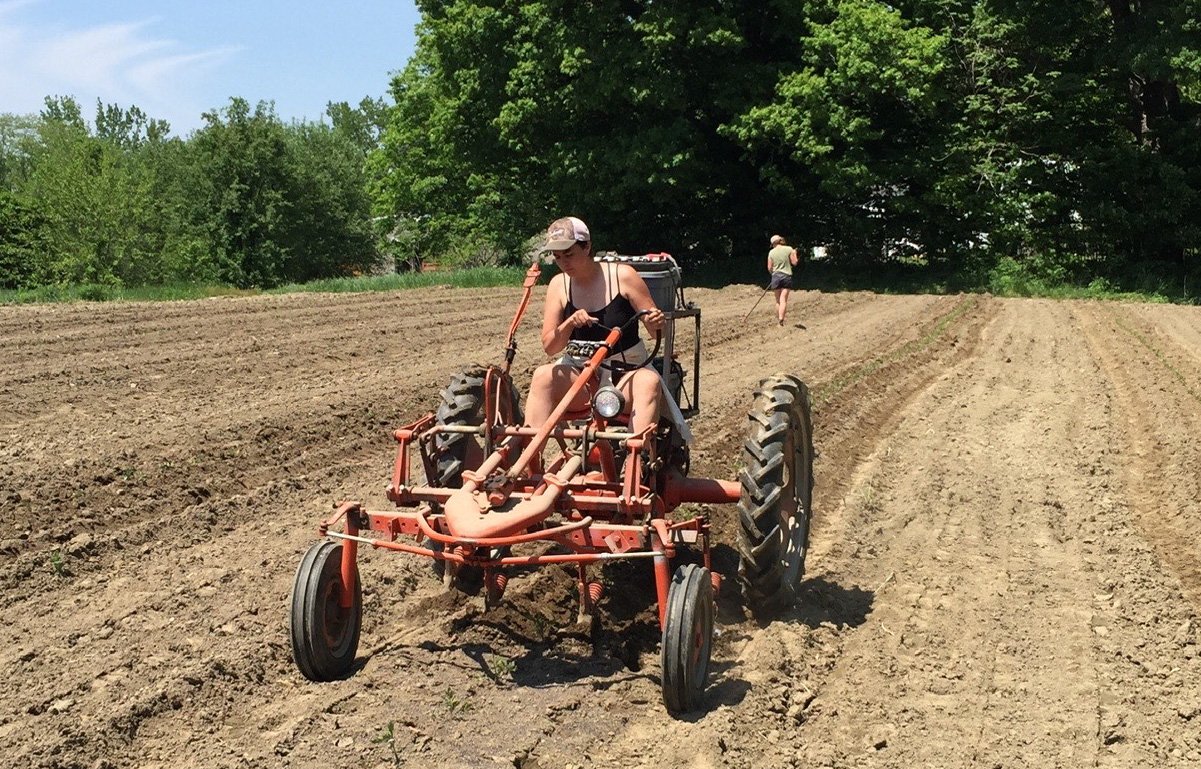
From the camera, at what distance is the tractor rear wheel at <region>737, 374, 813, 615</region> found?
5723mm

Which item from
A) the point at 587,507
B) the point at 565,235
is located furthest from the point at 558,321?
the point at 587,507

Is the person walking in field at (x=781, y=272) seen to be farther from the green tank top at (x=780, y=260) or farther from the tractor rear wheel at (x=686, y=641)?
the tractor rear wheel at (x=686, y=641)

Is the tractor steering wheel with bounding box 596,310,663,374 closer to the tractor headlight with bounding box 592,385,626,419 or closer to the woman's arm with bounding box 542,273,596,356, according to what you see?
the woman's arm with bounding box 542,273,596,356

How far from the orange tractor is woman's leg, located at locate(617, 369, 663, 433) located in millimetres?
94

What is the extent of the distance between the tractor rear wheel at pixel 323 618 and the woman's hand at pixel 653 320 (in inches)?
75.1

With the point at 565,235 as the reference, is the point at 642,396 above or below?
below

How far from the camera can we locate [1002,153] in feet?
94.6

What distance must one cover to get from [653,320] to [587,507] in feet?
3.79

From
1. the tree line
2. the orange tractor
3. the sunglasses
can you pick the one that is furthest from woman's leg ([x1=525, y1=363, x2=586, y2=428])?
the tree line

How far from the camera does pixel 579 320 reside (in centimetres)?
605

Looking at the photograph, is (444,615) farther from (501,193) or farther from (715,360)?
(501,193)

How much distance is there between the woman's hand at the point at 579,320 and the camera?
19.8 ft

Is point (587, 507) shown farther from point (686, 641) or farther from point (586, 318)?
point (586, 318)

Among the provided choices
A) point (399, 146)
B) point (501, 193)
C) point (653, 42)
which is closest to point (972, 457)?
point (653, 42)
